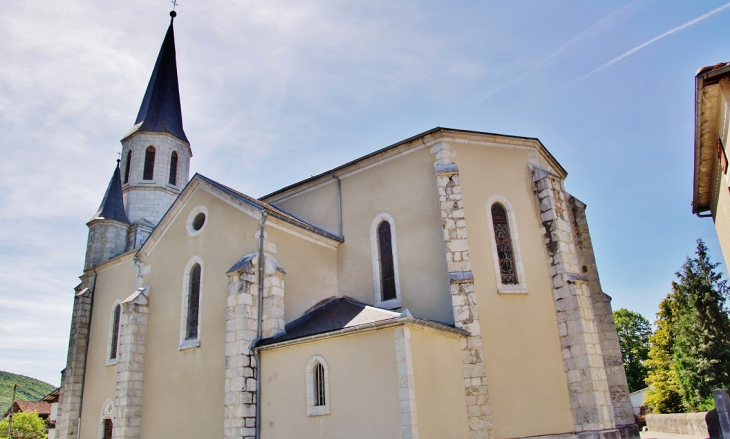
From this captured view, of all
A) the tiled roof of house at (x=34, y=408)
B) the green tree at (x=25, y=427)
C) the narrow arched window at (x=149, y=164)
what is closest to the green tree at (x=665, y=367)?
the narrow arched window at (x=149, y=164)

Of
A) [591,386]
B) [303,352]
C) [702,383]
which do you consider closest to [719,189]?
[591,386]

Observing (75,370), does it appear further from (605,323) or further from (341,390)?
(605,323)

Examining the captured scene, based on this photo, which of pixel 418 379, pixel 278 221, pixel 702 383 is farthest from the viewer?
pixel 702 383

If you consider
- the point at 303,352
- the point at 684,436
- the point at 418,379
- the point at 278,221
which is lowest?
the point at 684,436

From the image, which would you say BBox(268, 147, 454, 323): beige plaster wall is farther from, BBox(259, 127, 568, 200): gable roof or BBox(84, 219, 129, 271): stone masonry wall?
BBox(84, 219, 129, 271): stone masonry wall

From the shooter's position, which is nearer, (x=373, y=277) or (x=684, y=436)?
(x=373, y=277)

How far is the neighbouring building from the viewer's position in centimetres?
793

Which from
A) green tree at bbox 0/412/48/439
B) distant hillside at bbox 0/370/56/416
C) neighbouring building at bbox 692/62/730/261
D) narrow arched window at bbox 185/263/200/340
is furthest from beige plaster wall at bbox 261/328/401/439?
distant hillside at bbox 0/370/56/416

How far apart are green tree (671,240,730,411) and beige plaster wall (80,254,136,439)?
28633mm

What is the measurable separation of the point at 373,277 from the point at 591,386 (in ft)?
20.0

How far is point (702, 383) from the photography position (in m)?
28.0

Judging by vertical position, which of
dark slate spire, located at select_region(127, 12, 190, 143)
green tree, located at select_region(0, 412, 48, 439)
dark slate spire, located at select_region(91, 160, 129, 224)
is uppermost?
dark slate spire, located at select_region(127, 12, 190, 143)

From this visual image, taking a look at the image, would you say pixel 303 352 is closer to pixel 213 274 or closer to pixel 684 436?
pixel 213 274

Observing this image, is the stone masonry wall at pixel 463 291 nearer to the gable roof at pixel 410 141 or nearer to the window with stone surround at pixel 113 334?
the gable roof at pixel 410 141
